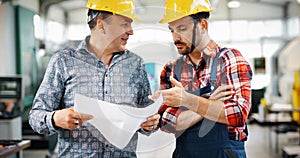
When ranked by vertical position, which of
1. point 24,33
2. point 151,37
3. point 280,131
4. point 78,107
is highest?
point 24,33

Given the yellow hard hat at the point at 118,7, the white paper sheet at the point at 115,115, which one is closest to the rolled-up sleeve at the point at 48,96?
the white paper sheet at the point at 115,115

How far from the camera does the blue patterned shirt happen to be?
1237mm

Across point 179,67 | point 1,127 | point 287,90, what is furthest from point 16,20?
point 287,90

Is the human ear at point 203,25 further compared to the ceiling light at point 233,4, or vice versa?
the ceiling light at point 233,4

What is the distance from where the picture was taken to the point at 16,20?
10.7 ft

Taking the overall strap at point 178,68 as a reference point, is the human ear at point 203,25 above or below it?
above

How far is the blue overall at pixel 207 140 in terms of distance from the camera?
118 centimetres

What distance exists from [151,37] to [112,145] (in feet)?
1.30

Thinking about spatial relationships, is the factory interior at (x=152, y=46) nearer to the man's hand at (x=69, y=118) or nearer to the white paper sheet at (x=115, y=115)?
the white paper sheet at (x=115, y=115)

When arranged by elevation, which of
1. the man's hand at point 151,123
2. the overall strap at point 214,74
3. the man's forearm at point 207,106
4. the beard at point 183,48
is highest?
the beard at point 183,48

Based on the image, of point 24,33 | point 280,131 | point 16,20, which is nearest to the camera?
point 24,33

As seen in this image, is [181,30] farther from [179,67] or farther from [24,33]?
[24,33]

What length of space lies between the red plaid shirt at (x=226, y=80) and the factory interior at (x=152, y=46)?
0.04 metres

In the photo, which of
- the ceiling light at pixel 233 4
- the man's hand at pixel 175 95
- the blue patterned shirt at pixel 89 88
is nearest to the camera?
the man's hand at pixel 175 95
